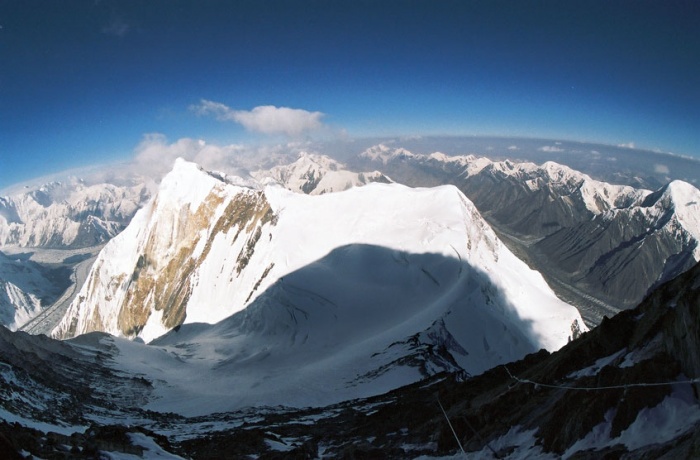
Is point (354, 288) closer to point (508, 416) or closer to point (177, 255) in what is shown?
point (508, 416)

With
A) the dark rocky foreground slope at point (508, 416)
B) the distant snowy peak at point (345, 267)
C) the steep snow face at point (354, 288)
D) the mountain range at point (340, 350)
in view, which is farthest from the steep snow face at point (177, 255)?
the dark rocky foreground slope at point (508, 416)

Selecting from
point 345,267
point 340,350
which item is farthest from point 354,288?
point 340,350

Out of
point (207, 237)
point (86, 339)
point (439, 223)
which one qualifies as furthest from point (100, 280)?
point (439, 223)

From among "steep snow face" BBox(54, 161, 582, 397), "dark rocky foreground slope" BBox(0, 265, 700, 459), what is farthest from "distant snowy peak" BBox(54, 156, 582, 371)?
"dark rocky foreground slope" BBox(0, 265, 700, 459)

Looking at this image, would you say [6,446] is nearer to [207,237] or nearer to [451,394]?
[451,394]

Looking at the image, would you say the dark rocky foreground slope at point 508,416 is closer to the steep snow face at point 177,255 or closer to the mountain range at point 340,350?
the mountain range at point 340,350

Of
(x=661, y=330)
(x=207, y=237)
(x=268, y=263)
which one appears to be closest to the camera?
(x=661, y=330)
